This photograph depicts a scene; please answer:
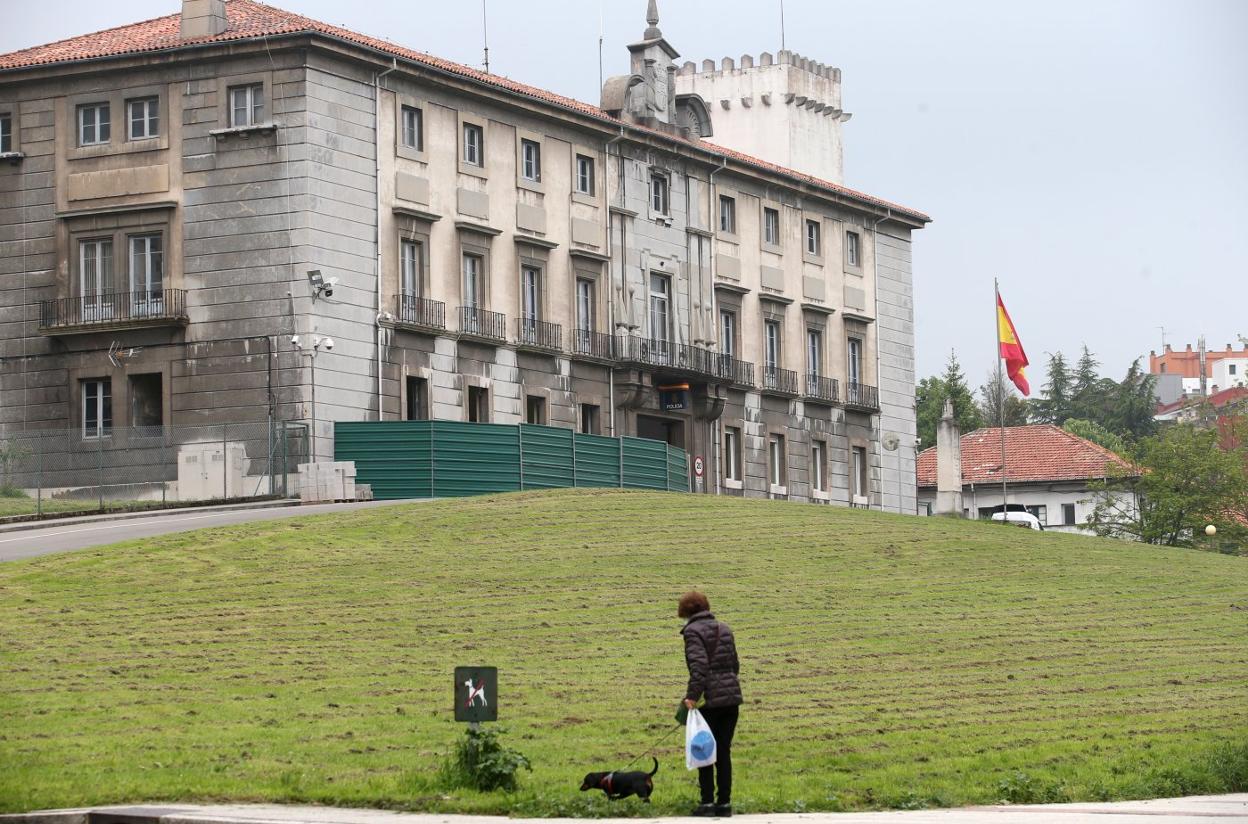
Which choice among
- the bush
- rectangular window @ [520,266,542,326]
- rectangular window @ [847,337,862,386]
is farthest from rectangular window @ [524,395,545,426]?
the bush

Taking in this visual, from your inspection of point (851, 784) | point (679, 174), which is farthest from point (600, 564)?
point (679, 174)

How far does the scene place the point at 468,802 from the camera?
19.1 metres

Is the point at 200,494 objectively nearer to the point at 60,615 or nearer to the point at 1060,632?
the point at 60,615

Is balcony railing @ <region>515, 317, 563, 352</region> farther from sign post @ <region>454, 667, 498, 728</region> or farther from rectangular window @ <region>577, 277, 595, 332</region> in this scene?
sign post @ <region>454, 667, 498, 728</region>

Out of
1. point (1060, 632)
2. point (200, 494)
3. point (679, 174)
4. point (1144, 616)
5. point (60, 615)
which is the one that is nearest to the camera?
point (60, 615)

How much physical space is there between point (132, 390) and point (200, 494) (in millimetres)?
5061

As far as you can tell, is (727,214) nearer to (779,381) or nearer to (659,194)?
(659,194)

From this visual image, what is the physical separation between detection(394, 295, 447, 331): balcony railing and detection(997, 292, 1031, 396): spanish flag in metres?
18.2

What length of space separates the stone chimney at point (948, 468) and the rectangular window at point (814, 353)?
4666mm

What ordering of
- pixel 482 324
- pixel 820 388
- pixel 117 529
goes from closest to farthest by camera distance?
pixel 117 529 → pixel 482 324 → pixel 820 388

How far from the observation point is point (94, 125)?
5688cm

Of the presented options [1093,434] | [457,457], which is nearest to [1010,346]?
[457,457]

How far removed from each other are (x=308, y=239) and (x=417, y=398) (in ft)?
18.9

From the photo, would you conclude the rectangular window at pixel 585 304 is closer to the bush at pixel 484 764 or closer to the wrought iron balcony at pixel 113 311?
the wrought iron balcony at pixel 113 311
